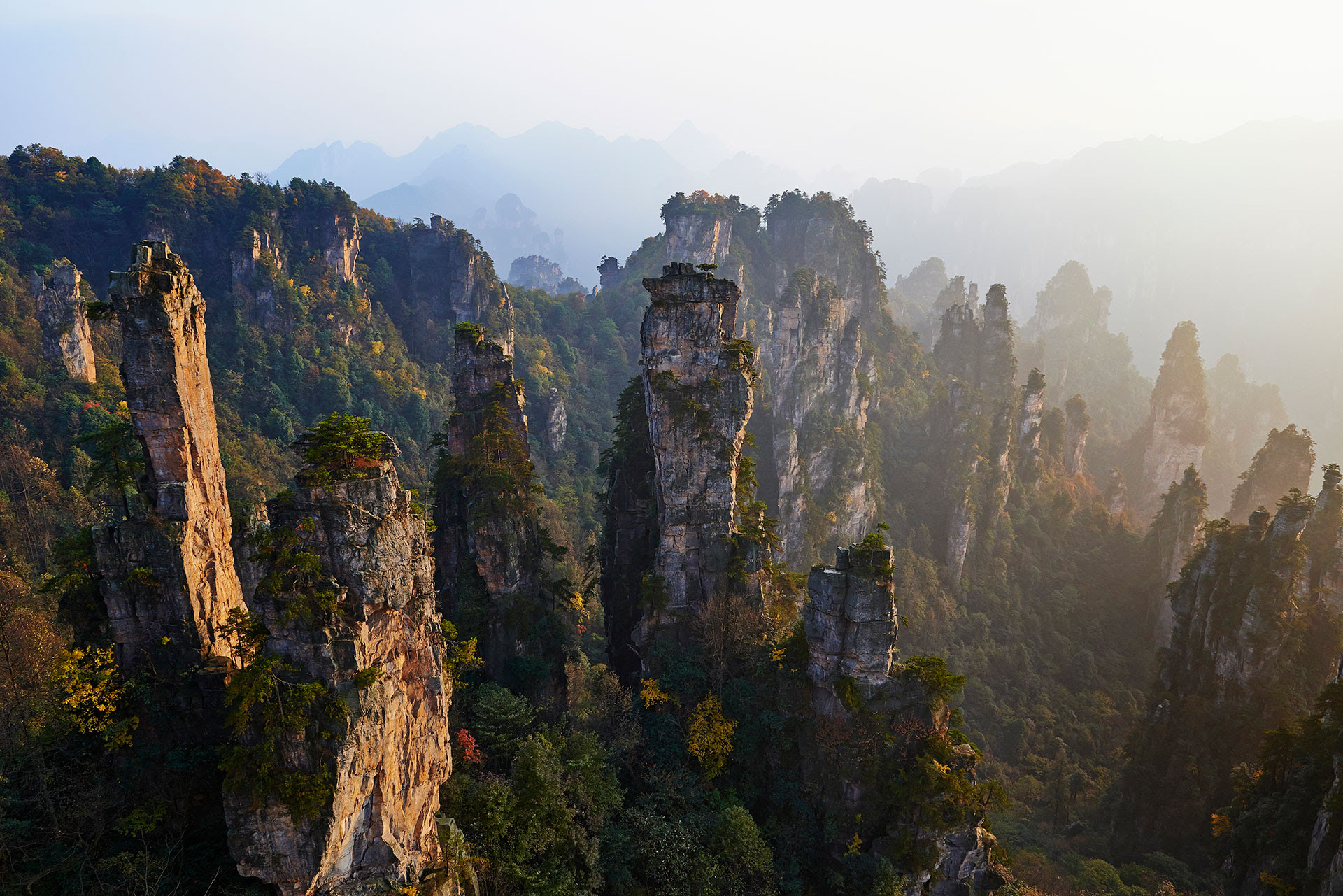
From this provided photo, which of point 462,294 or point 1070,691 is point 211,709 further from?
point 462,294

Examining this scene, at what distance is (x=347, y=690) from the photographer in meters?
15.5

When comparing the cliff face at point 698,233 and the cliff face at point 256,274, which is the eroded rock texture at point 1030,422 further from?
the cliff face at point 256,274

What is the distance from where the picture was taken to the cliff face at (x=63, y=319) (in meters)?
45.8

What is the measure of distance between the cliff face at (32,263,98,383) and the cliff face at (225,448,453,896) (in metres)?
44.1

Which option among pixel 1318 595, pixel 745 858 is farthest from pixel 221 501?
pixel 1318 595

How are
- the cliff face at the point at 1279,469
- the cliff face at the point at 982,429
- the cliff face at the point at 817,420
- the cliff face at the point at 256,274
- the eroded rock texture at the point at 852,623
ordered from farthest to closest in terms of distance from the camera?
the cliff face at the point at 256,274, the cliff face at the point at 982,429, the cliff face at the point at 817,420, the cliff face at the point at 1279,469, the eroded rock texture at the point at 852,623

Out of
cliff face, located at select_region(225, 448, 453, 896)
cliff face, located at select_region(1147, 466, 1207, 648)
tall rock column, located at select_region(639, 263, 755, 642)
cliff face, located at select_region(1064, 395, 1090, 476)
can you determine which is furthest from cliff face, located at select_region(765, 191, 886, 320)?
cliff face, located at select_region(225, 448, 453, 896)

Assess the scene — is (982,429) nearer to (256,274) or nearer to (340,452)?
(340,452)

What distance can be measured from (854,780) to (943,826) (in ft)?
10.5

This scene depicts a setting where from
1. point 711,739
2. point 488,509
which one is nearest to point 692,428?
point 488,509

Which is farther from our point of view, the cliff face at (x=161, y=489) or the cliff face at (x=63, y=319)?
the cliff face at (x=63, y=319)

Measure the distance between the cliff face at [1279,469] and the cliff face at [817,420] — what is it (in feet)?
93.7

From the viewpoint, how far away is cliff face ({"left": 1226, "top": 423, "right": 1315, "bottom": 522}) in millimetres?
49625

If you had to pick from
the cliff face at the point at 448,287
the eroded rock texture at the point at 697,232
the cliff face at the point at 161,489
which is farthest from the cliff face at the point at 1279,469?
the cliff face at the point at 448,287
